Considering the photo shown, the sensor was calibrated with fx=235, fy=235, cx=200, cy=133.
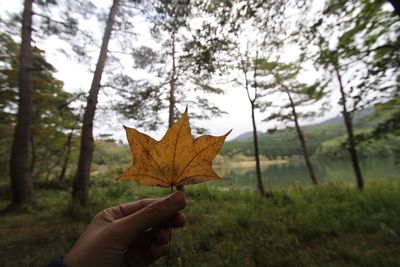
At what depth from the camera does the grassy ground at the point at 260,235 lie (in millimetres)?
3812

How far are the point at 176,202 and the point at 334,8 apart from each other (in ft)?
17.7

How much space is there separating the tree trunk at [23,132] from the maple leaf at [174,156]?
8263 mm

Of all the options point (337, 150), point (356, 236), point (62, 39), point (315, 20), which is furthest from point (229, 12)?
point (62, 39)

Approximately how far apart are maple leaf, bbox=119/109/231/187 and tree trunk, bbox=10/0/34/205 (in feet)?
27.1

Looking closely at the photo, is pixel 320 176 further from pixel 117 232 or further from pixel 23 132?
pixel 117 232

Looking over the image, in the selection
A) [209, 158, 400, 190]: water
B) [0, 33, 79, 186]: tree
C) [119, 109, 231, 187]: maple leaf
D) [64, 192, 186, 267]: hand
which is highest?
[0, 33, 79, 186]: tree

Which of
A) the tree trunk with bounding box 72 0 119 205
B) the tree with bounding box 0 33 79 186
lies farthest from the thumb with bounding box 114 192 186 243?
the tree trunk with bounding box 72 0 119 205

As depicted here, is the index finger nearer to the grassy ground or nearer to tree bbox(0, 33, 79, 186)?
the grassy ground

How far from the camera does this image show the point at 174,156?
0.77 meters

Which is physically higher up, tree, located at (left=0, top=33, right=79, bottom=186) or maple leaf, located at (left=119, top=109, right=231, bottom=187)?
tree, located at (left=0, top=33, right=79, bottom=186)

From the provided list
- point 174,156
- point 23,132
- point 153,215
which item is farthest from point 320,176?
point 174,156

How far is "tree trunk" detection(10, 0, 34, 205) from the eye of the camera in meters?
7.20

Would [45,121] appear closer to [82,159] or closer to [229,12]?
[82,159]

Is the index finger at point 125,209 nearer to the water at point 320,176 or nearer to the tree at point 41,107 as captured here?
the water at point 320,176
